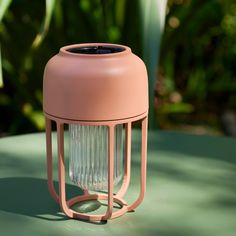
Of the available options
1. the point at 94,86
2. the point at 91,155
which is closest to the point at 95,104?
the point at 94,86

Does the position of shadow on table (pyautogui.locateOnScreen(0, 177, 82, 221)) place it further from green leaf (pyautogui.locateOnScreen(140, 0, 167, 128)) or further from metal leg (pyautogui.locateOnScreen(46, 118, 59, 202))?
green leaf (pyautogui.locateOnScreen(140, 0, 167, 128))

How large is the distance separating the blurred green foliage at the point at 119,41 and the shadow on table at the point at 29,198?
57 centimetres

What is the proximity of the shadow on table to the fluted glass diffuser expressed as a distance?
42mm

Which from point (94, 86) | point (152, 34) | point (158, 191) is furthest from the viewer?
point (152, 34)

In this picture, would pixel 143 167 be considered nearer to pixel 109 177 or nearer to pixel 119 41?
pixel 109 177

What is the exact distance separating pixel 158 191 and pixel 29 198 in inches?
8.8

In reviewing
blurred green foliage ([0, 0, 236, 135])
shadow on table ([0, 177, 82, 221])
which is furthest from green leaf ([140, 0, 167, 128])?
shadow on table ([0, 177, 82, 221])

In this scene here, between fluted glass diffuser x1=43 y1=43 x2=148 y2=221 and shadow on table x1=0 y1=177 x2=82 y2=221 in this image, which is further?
shadow on table x1=0 y1=177 x2=82 y2=221

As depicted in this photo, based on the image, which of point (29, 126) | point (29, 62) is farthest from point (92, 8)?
point (29, 126)

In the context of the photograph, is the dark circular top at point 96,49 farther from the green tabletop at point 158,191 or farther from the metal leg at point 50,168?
the green tabletop at point 158,191

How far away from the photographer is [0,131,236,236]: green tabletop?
983 mm

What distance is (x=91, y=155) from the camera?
1.00 meters

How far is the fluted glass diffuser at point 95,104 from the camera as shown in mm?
900

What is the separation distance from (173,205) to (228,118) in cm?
229
